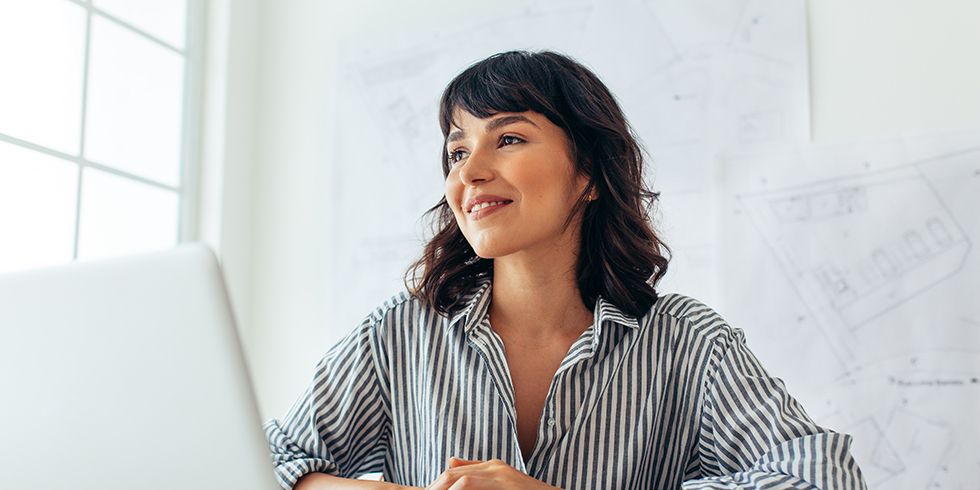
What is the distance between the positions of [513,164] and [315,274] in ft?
4.30

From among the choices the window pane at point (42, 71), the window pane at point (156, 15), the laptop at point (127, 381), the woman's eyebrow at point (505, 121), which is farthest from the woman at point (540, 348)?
the window pane at point (156, 15)

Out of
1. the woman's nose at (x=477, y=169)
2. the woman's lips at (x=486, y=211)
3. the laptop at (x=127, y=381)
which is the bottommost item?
the laptop at (x=127, y=381)

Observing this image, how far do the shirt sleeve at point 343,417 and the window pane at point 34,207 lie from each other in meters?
0.97

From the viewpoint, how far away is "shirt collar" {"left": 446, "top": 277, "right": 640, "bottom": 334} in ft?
4.39

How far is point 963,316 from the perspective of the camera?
5.83 feet

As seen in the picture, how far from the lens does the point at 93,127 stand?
2.33 metres

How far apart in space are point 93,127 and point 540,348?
1.50m

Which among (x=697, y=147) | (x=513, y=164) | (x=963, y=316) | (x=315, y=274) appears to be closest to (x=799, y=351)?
(x=963, y=316)

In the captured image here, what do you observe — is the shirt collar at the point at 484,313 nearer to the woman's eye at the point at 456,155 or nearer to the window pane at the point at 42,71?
the woman's eye at the point at 456,155

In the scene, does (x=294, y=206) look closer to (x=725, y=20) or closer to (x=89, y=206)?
(x=89, y=206)

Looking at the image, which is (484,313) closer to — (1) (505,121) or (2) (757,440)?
(1) (505,121)

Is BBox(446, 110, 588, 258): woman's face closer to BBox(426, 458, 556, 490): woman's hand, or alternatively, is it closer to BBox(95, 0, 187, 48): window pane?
BBox(426, 458, 556, 490): woman's hand

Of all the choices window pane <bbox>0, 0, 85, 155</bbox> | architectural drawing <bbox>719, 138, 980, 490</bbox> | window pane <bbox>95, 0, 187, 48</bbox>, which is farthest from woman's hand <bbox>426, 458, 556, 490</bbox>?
window pane <bbox>95, 0, 187, 48</bbox>

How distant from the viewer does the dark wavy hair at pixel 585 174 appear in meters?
1.40
